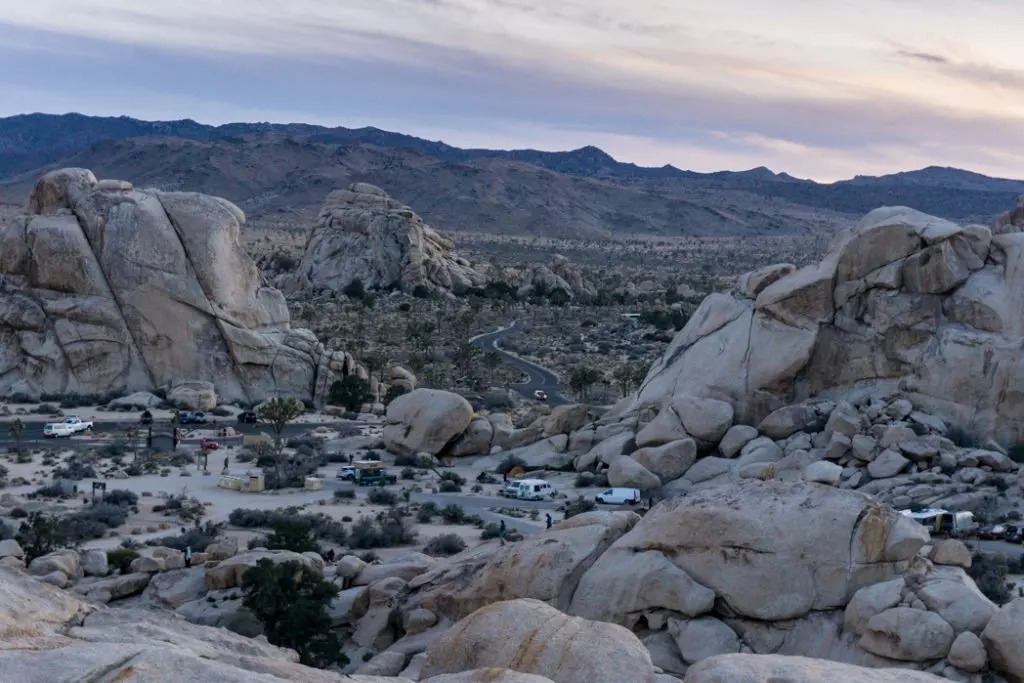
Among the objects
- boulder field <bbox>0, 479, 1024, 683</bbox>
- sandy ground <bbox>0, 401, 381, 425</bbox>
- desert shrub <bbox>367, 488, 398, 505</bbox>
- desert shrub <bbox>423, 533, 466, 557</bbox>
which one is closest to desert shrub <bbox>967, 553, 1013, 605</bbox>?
boulder field <bbox>0, 479, 1024, 683</bbox>

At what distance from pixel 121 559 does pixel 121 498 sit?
30.4 feet

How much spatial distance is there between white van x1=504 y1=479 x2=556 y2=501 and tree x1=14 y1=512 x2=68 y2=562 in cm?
1341

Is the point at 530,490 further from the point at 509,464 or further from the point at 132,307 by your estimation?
the point at 132,307

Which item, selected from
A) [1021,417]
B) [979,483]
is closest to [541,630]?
[979,483]

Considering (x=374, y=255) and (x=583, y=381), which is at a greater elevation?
(x=374, y=255)

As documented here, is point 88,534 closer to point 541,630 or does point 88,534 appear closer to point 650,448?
point 650,448

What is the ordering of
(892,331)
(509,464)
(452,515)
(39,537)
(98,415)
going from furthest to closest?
(98,415) → (509,464) → (892,331) → (452,515) → (39,537)

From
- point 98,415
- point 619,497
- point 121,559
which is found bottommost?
point 98,415

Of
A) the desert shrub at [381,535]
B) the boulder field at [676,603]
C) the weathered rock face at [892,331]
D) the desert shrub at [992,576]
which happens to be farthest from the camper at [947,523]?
the desert shrub at [381,535]

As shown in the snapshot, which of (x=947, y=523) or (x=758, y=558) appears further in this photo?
(x=947, y=523)

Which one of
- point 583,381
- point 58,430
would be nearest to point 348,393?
point 583,381

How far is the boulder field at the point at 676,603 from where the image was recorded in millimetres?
13883

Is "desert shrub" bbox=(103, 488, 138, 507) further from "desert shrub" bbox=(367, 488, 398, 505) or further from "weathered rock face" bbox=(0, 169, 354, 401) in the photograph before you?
"weathered rock face" bbox=(0, 169, 354, 401)

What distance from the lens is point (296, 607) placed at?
71.9 ft
